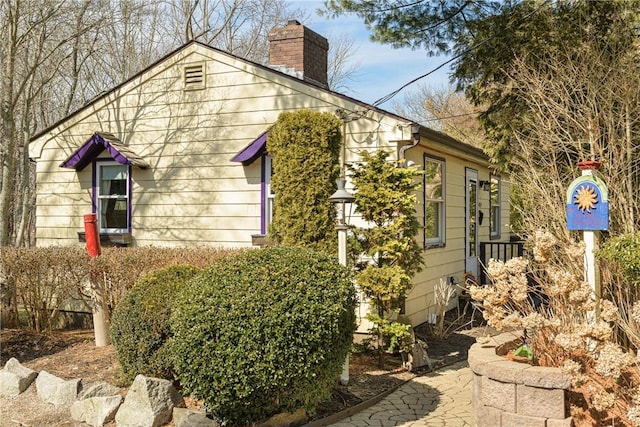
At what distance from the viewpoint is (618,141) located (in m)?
7.20

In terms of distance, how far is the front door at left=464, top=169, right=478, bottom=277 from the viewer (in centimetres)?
1187

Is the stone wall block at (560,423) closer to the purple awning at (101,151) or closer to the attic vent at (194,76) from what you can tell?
the attic vent at (194,76)

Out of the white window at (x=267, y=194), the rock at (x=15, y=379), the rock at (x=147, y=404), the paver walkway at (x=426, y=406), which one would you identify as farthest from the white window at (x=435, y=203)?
the rock at (x=15, y=379)

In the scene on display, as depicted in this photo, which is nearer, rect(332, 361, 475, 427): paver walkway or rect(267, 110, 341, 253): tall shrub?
rect(332, 361, 475, 427): paver walkway

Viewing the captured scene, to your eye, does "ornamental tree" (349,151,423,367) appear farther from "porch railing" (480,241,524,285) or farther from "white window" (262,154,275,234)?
"porch railing" (480,241,524,285)

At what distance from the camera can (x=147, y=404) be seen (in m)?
5.04

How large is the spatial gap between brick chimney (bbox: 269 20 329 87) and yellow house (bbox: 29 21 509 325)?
0.07 feet

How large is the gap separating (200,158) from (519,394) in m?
7.07

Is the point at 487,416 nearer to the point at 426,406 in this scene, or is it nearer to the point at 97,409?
the point at 426,406

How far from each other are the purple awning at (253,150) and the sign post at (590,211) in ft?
16.3

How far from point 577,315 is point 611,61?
406cm

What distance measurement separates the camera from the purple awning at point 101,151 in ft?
33.2

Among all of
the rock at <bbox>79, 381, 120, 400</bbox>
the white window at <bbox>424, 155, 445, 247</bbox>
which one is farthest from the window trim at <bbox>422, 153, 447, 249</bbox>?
the rock at <bbox>79, 381, 120, 400</bbox>

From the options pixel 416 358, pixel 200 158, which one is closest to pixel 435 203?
pixel 416 358
